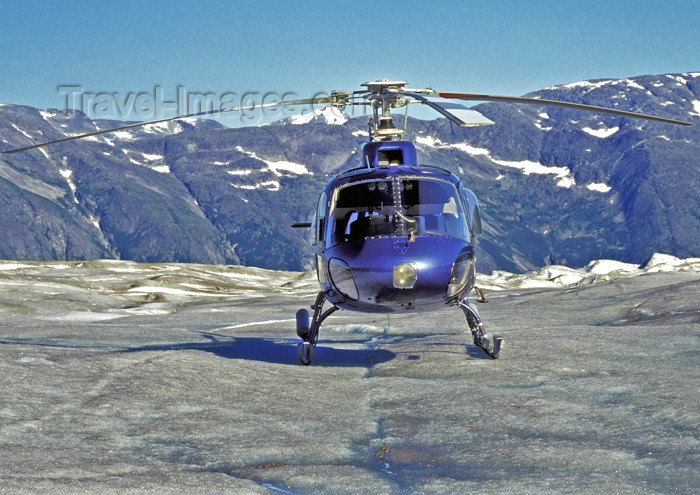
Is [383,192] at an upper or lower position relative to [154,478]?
upper

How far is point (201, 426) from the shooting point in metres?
10.6

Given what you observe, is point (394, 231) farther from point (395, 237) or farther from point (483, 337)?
point (483, 337)

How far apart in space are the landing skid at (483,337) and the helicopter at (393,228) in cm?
2

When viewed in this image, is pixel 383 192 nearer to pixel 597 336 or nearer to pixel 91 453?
pixel 597 336

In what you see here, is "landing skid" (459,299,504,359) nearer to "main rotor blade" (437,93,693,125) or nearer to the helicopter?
the helicopter

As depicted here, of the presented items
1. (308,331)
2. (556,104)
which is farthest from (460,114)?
(308,331)

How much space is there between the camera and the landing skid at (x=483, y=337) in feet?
51.6

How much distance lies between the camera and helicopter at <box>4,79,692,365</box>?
558 inches

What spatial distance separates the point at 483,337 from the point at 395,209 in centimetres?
296

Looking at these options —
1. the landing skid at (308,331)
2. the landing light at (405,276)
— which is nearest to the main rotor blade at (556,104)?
the landing light at (405,276)

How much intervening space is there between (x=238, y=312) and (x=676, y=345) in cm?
2352

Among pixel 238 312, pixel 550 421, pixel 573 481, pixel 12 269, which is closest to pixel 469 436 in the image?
pixel 550 421

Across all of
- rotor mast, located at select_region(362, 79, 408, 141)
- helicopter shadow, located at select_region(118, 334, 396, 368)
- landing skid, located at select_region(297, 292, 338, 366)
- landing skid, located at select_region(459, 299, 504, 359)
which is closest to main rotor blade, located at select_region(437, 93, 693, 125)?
rotor mast, located at select_region(362, 79, 408, 141)

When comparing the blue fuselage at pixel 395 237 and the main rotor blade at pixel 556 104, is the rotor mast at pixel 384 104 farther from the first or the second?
the main rotor blade at pixel 556 104
